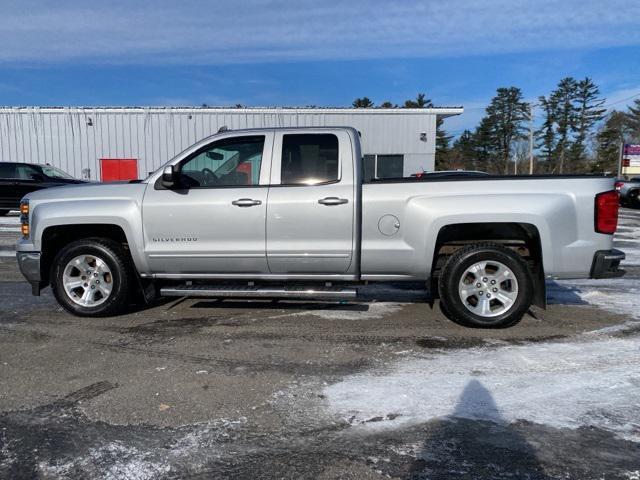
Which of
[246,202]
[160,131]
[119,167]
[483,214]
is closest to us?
[483,214]

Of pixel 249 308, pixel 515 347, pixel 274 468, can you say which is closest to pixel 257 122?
pixel 249 308

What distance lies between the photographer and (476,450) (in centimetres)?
265

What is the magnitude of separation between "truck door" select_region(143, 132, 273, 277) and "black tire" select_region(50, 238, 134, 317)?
1.08 feet

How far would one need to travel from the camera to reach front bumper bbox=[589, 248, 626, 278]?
4480 millimetres

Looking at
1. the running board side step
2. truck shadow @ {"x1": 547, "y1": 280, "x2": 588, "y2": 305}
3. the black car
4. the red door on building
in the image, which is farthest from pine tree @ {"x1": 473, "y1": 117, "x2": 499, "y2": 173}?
the running board side step

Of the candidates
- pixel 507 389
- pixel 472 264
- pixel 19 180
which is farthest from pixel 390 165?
pixel 507 389

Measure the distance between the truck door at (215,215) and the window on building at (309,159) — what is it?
19cm

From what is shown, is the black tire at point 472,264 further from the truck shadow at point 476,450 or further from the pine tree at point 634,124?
the pine tree at point 634,124

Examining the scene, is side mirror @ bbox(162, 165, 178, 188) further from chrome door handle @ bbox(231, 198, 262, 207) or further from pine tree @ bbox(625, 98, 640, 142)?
pine tree @ bbox(625, 98, 640, 142)

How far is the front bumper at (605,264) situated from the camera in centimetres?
448

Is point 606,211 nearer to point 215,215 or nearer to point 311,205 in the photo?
point 311,205

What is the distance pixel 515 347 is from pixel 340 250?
1.80 m

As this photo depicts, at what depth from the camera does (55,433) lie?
288cm

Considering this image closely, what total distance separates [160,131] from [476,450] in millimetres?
22812
